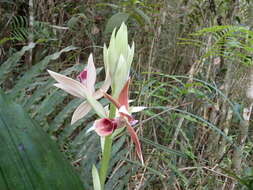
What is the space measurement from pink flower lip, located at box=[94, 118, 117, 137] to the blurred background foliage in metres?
0.43

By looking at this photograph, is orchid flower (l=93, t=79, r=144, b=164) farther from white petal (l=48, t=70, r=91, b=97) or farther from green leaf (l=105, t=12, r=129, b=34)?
green leaf (l=105, t=12, r=129, b=34)

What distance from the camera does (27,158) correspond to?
439 mm

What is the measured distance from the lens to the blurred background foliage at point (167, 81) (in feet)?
3.21

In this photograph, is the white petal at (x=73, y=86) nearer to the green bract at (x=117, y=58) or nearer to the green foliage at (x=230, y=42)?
the green bract at (x=117, y=58)

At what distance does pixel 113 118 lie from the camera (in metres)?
0.44

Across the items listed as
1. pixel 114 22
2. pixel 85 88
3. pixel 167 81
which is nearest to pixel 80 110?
pixel 85 88

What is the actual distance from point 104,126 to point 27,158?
0.41ft

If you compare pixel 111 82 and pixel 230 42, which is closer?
pixel 111 82

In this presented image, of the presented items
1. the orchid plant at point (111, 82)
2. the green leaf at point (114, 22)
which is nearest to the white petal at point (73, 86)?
the orchid plant at point (111, 82)

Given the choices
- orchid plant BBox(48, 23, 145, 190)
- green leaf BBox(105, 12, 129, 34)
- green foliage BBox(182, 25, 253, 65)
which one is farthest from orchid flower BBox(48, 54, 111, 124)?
green leaf BBox(105, 12, 129, 34)

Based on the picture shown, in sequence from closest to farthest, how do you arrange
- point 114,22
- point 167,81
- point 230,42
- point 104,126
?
point 104,126 → point 230,42 → point 114,22 → point 167,81

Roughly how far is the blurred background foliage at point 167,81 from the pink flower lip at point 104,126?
434mm

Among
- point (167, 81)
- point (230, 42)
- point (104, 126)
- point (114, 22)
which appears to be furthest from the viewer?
point (167, 81)

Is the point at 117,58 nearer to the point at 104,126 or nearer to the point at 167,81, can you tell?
the point at 104,126
